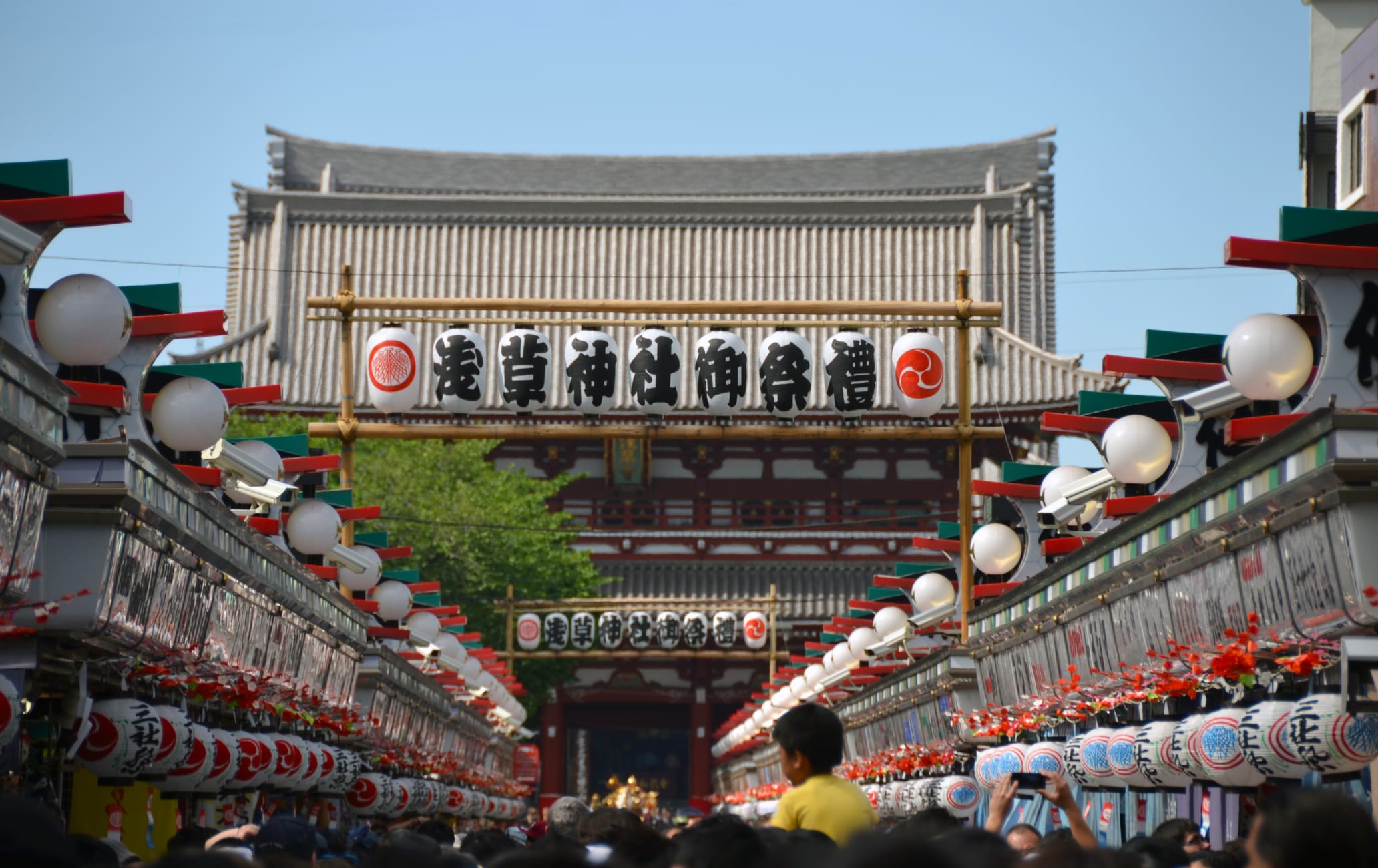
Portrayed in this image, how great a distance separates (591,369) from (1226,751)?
13.2 meters

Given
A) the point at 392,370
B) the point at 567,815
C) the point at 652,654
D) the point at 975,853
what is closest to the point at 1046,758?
the point at 567,815

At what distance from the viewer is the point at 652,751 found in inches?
2073

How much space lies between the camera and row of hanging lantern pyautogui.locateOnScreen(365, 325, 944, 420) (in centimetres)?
2186

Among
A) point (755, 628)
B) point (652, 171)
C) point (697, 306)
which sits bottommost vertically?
point (755, 628)

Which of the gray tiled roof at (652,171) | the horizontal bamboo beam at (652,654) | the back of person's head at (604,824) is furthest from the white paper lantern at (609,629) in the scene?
the back of person's head at (604,824)

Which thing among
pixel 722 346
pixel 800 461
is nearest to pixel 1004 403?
pixel 800 461

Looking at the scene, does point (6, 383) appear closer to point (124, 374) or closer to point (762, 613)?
point (124, 374)

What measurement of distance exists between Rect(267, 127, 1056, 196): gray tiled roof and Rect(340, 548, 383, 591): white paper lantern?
24566mm

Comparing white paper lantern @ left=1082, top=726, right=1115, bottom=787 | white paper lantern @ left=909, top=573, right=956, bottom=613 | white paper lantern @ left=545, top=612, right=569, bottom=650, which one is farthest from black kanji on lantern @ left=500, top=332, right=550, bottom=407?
white paper lantern @ left=545, top=612, right=569, bottom=650

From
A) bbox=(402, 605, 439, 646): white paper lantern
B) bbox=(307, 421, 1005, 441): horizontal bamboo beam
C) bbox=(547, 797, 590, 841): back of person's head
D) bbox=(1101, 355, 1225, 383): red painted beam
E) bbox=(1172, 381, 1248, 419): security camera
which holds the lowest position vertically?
bbox=(547, 797, 590, 841): back of person's head

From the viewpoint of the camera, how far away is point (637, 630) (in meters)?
40.2

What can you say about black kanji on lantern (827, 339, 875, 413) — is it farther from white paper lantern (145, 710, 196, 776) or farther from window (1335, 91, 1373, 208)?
white paper lantern (145, 710, 196, 776)

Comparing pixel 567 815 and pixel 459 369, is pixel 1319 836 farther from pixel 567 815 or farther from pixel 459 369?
pixel 459 369

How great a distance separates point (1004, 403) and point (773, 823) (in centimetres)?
3359
